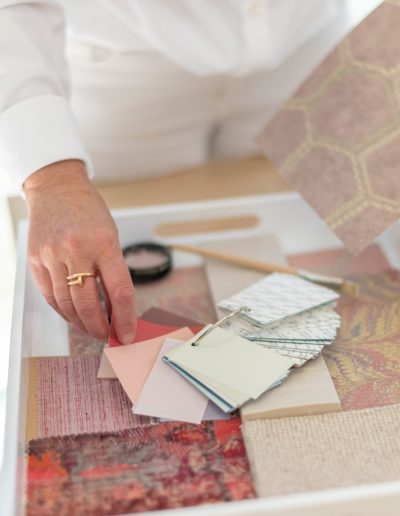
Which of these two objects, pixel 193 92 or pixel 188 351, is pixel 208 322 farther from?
pixel 193 92

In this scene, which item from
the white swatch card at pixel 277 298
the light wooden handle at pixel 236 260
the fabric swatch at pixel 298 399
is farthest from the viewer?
the light wooden handle at pixel 236 260

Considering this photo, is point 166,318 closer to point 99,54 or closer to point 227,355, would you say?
point 227,355

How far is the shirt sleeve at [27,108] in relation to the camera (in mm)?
834

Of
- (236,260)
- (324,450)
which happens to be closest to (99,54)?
(236,260)

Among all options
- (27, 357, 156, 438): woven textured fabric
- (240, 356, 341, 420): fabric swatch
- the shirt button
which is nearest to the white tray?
(27, 357, 156, 438): woven textured fabric

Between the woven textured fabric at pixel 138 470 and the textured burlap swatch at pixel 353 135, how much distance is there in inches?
12.6

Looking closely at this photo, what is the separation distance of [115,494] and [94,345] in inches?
9.6

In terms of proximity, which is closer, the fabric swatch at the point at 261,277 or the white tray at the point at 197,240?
the white tray at the point at 197,240

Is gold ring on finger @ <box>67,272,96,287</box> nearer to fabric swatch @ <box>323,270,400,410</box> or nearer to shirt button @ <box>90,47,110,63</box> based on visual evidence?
fabric swatch @ <box>323,270,400,410</box>

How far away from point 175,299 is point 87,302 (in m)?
0.18

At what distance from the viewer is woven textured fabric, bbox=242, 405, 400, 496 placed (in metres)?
0.60

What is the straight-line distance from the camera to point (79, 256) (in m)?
0.74

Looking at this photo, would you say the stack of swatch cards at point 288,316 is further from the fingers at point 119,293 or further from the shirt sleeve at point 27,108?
the shirt sleeve at point 27,108

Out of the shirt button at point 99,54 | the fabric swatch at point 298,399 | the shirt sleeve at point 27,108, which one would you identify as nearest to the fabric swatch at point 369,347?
the fabric swatch at point 298,399
